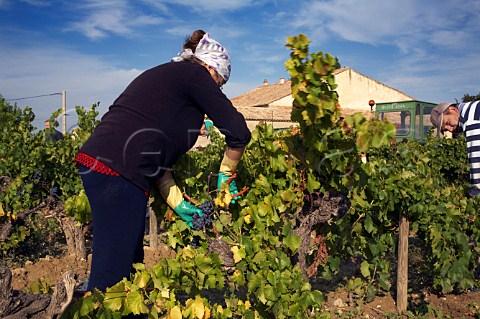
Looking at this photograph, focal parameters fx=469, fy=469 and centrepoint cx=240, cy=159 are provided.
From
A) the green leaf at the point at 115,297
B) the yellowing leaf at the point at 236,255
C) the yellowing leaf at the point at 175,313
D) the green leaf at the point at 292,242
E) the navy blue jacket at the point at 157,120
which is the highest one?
the navy blue jacket at the point at 157,120

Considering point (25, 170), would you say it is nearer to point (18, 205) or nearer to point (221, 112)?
point (18, 205)

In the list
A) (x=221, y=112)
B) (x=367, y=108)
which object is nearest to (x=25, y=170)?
(x=221, y=112)

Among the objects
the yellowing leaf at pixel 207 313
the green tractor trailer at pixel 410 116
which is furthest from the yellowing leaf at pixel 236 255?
the green tractor trailer at pixel 410 116

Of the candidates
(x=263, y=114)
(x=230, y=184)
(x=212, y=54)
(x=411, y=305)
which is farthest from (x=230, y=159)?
(x=263, y=114)

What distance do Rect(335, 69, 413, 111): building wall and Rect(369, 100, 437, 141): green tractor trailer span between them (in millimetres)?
19177

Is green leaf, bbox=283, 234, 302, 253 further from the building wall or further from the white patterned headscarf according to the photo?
the building wall

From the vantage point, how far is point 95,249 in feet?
7.39

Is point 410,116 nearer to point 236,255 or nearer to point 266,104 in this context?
point 236,255

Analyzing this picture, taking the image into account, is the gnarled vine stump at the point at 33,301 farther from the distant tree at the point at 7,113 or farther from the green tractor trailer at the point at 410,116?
the green tractor trailer at the point at 410,116

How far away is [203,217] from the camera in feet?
8.32

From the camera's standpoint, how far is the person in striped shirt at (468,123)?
3887 mm

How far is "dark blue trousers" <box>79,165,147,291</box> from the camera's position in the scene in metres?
2.18

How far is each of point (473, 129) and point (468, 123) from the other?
6 centimetres

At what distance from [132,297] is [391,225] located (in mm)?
2951
